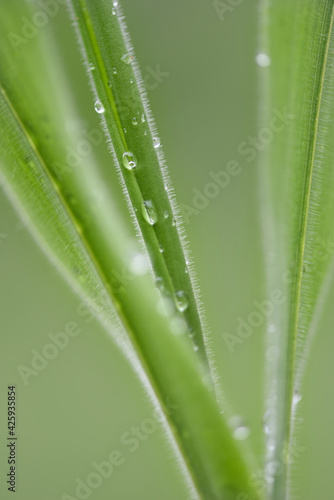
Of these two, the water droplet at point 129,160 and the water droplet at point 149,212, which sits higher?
the water droplet at point 129,160

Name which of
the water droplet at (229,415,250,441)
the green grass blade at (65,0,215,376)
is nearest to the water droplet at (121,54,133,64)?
the green grass blade at (65,0,215,376)

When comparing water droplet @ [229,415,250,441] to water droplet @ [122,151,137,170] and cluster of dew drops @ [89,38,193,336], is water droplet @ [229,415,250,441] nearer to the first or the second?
cluster of dew drops @ [89,38,193,336]

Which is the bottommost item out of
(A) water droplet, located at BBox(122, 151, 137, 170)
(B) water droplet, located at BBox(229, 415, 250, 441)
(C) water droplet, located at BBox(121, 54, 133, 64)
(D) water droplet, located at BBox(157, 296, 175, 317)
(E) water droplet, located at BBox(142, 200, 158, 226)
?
(B) water droplet, located at BBox(229, 415, 250, 441)

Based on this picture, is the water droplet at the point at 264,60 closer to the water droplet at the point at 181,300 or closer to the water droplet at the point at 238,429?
the water droplet at the point at 181,300

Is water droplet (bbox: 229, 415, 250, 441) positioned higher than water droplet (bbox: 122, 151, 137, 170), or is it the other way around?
water droplet (bbox: 122, 151, 137, 170)

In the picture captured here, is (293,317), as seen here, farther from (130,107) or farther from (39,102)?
(39,102)

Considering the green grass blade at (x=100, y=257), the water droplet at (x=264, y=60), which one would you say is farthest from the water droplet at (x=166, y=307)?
the water droplet at (x=264, y=60)

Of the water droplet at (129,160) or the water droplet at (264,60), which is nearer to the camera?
the water droplet at (129,160)

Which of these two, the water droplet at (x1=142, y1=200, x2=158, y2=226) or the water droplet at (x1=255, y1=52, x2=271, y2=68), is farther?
the water droplet at (x1=255, y1=52, x2=271, y2=68)
